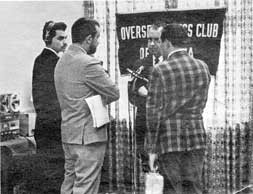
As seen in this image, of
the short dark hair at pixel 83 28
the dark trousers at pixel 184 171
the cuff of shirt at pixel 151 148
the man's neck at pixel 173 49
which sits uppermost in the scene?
the short dark hair at pixel 83 28

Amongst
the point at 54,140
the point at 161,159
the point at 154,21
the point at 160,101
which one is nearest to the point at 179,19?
the point at 154,21

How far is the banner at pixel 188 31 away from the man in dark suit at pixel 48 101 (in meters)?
0.31

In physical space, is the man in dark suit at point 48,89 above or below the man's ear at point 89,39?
below

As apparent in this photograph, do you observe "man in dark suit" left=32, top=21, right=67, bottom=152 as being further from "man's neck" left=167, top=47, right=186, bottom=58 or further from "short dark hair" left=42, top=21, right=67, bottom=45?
"man's neck" left=167, top=47, right=186, bottom=58

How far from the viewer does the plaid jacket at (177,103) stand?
7.98 ft

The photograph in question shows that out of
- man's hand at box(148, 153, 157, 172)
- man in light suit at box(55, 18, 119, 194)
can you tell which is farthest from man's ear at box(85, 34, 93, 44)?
man's hand at box(148, 153, 157, 172)

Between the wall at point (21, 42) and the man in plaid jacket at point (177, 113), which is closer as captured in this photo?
the man in plaid jacket at point (177, 113)

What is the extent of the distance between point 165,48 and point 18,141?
0.87m

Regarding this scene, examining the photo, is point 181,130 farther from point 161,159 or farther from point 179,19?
point 179,19

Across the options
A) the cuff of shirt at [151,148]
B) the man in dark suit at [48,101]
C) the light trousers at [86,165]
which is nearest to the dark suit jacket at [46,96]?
the man in dark suit at [48,101]

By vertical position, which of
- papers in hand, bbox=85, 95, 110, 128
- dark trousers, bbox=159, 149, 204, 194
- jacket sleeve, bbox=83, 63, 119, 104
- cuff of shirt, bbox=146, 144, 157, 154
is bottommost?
dark trousers, bbox=159, 149, 204, 194

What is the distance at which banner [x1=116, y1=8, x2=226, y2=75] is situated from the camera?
2.41m

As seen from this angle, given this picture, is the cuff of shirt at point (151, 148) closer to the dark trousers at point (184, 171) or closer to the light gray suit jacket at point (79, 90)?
the dark trousers at point (184, 171)

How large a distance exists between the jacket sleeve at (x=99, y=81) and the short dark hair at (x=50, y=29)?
0.25 meters
